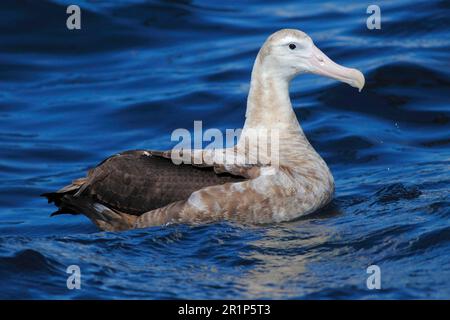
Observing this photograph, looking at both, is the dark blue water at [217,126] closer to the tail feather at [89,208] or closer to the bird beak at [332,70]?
the tail feather at [89,208]

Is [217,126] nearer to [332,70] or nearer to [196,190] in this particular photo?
[332,70]

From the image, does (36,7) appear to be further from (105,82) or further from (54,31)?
(105,82)

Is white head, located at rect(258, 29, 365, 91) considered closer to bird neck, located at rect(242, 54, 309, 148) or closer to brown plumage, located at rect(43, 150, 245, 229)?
bird neck, located at rect(242, 54, 309, 148)

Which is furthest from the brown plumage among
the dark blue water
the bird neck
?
the bird neck

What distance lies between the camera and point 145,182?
9.30 m

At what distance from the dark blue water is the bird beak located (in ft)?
3.67

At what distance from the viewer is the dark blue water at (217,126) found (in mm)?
8180

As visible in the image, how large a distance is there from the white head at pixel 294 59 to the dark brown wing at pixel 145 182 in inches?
47.4

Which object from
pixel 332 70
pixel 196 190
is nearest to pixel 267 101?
pixel 332 70

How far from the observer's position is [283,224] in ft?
30.5

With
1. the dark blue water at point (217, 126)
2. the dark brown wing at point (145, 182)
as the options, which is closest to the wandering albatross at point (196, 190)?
the dark brown wing at point (145, 182)

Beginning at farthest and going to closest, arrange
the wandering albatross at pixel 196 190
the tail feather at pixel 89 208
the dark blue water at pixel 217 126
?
1. the tail feather at pixel 89 208
2. the wandering albatross at pixel 196 190
3. the dark blue water at pixel 217 126

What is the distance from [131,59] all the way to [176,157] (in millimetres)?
7895
